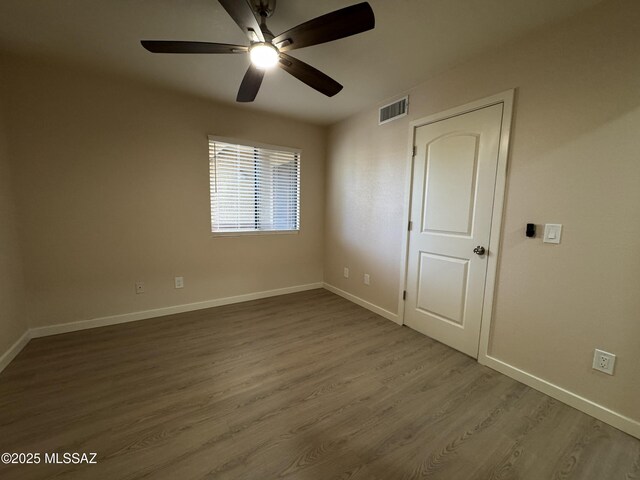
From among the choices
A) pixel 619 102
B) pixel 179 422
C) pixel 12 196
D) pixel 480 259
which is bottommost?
pixel 179 422

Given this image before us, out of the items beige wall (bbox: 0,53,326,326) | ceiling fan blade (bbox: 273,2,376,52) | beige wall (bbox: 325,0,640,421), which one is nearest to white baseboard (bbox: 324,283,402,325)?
beige wall (bbox: 325,0,640,421)

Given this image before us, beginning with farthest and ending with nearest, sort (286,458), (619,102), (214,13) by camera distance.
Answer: (214,13), (619,102), (286,458)

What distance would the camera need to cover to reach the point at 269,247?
11.4 feet

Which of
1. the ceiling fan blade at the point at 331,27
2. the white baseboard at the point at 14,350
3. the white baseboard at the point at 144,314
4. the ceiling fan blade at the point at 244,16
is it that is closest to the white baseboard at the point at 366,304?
the white baseboard at the point at 144,314

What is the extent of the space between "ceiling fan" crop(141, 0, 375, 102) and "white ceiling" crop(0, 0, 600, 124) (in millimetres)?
262

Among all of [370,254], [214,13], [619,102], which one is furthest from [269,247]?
[619,102]

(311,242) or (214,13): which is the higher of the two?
(214,13)

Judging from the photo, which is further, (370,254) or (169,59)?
(370,254)

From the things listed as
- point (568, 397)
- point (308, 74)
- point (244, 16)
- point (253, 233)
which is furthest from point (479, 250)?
point (253, 233)

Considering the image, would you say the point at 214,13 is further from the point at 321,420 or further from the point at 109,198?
the point at 321,420

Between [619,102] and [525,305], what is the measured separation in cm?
133

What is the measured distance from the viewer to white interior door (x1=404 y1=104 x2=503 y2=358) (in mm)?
1993

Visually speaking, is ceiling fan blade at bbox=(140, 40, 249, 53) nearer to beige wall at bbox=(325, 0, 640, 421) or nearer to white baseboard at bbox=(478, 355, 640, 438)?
beige wall at bbox=(325, 0, 640, 421)

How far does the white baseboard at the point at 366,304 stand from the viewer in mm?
2802
